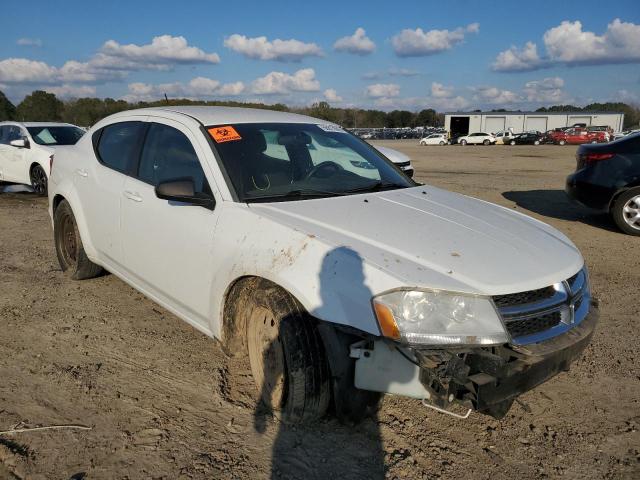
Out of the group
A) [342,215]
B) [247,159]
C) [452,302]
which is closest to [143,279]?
[247,159]

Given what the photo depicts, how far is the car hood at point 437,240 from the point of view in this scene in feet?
8.00

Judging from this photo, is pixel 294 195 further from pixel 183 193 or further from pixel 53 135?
pixel 53 135

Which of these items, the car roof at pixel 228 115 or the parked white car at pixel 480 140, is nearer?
the car roof at pixel 228 115

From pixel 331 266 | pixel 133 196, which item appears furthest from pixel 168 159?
pixel 331 266

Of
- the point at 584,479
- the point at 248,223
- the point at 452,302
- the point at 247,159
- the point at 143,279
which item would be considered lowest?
the point at 584,479

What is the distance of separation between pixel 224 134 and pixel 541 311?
86.5 inches

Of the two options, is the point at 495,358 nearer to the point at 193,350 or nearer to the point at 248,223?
the point at 248,223

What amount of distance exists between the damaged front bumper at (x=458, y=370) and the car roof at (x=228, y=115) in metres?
2.00

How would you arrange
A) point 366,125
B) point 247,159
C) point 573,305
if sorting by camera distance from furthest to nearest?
point 366,125, point 247,159, point 573,305

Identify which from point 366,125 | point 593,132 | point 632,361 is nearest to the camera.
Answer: point 632,361

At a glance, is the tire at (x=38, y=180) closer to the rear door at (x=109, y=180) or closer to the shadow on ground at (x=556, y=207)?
the rear door at (x=109, y=180)

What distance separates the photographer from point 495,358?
2.32 metres

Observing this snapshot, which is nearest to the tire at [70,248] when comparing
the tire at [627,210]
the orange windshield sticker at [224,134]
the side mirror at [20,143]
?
the orange windshield sticker at [224,134]

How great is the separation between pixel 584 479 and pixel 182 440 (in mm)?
1986
